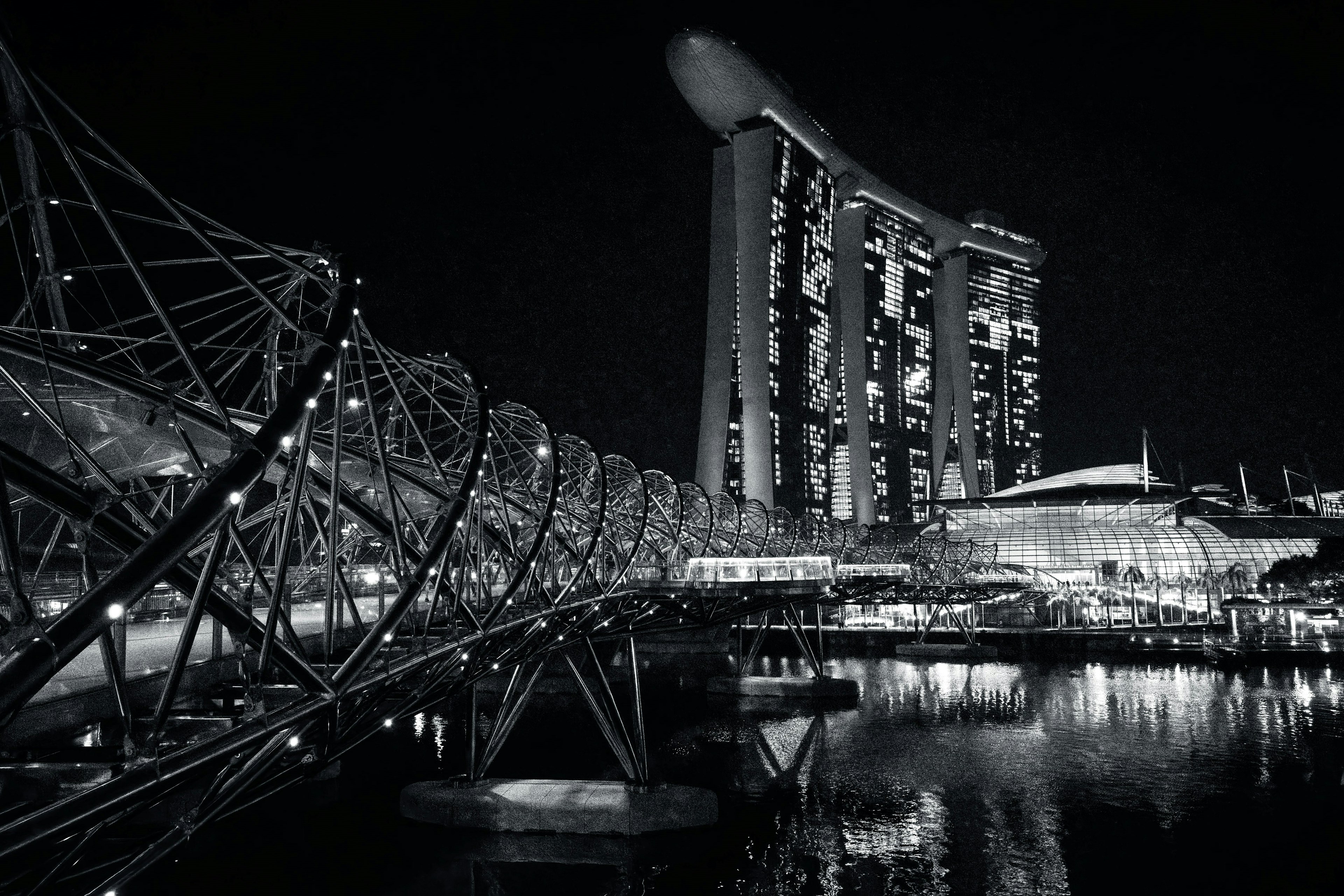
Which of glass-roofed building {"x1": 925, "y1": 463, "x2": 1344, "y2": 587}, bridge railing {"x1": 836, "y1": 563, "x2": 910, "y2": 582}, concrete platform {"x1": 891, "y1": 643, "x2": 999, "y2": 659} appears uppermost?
glass-roofed building {"x1": 925, "y1": 463, "x2": 1344, "y2": 587}

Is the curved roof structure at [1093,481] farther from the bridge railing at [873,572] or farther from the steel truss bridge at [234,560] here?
the steel truss bridge at [234,560]

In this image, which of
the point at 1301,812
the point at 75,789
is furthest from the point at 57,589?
the point at 1301,812

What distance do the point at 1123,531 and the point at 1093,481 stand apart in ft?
97.8

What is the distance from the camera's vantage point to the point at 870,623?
87062mm

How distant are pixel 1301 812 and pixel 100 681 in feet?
95.5

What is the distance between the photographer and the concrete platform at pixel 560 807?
24625mm

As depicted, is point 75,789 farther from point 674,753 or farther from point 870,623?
point 870,623

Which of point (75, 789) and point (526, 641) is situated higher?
point (526, 641)

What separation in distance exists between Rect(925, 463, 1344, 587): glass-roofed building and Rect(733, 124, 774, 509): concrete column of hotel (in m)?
23.3

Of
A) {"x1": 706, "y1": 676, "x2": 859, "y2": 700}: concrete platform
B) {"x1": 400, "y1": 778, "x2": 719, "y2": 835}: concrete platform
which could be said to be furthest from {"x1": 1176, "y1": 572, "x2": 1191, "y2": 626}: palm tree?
{"x1": 400, "y1": 778, "x2": 719, "y2": 835}: concrete platform

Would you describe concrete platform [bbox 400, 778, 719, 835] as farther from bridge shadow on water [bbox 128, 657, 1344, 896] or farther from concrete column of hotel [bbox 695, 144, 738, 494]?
concrete column of hotel [bbox 695, 144, 738, 494]

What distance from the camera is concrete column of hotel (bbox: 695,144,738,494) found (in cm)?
12825

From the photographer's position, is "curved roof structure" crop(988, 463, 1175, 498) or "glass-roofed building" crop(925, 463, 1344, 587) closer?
"glass-roofed building" crop(925, 463, 1344, 587)

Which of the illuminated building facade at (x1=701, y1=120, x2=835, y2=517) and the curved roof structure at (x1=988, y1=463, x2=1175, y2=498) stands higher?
the illuminated building facade at (x1=701, y1=120, x2=835, y2=517)
